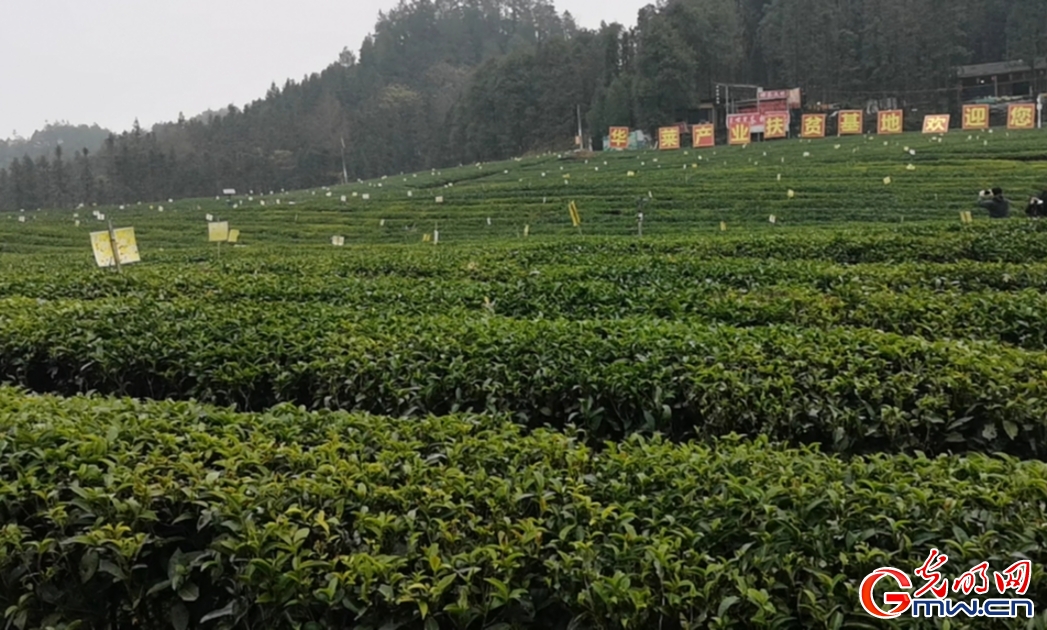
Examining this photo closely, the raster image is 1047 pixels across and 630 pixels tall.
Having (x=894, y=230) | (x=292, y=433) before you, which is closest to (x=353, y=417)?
(x=292, y=433)

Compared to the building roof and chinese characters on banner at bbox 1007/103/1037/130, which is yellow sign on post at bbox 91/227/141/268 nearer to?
chinese characters on banner at bbox 1007/103/1037/130

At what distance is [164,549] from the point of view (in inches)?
105

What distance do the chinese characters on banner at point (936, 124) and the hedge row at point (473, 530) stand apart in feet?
141

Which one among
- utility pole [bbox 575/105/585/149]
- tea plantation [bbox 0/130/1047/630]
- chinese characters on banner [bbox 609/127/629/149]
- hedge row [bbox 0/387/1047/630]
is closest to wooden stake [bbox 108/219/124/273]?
tea plantation [bbox 0/130/1047/630]

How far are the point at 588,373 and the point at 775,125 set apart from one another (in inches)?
1740

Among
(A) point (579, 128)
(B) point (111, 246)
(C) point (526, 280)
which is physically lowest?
(C) point (526, 280)

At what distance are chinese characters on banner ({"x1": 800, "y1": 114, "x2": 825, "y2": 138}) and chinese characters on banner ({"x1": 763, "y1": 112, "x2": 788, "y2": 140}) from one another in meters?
1.36

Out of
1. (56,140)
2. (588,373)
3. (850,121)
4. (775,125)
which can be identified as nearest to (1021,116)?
(850,121)

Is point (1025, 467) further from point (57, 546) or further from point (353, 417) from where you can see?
point (57, 546)

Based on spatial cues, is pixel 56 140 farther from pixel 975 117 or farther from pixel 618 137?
pixel 975 117

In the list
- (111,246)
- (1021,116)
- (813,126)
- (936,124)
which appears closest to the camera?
(111,246)

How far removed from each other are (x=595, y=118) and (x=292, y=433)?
59714 millimetres

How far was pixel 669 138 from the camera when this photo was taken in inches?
1795

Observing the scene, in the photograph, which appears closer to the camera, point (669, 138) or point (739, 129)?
point (669, 138)
